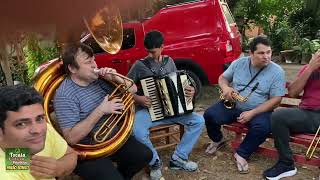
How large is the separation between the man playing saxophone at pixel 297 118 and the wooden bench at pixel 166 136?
912mm

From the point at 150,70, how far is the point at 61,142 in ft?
5.21

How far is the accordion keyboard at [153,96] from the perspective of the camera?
11.0ft

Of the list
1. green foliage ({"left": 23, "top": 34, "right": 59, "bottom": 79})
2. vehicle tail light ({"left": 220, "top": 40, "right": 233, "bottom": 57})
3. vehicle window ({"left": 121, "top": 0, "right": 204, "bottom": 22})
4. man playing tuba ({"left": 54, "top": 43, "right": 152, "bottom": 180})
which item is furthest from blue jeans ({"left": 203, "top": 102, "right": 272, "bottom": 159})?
vehicle tail light ({"left": 220, "top": 40, "right": 233, "bottom": 57})

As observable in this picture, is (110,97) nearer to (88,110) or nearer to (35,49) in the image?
(88,110)

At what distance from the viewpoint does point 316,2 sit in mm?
11875

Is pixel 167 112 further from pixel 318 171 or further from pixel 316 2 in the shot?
pixel 316 2

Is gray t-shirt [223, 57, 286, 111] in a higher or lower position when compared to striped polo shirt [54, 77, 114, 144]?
lower

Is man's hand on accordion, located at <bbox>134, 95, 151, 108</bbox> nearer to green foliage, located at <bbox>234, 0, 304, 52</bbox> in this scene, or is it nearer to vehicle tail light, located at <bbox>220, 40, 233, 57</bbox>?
vehicle tail light, located at <bbox>220, 40, 233, 57</bbox>

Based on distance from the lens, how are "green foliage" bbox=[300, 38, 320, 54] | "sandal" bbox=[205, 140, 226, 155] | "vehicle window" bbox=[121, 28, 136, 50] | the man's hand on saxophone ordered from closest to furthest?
1. the man's hand on saxophone
2. "sandal" bbox=[205, 140, 226, 155]
3. "vehicle window" bbox=[121, 28, 136, 50]
4. "green foliage" bbox=[300, 38, 320, 54]

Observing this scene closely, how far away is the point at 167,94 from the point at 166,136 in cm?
64

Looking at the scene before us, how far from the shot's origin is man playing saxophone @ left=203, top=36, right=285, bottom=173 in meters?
3.41

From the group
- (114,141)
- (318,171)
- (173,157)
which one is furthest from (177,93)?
(318,171)

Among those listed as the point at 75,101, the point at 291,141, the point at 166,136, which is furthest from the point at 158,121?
the point at 291,141

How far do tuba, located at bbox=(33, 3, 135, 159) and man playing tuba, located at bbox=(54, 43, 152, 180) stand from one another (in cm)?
5
